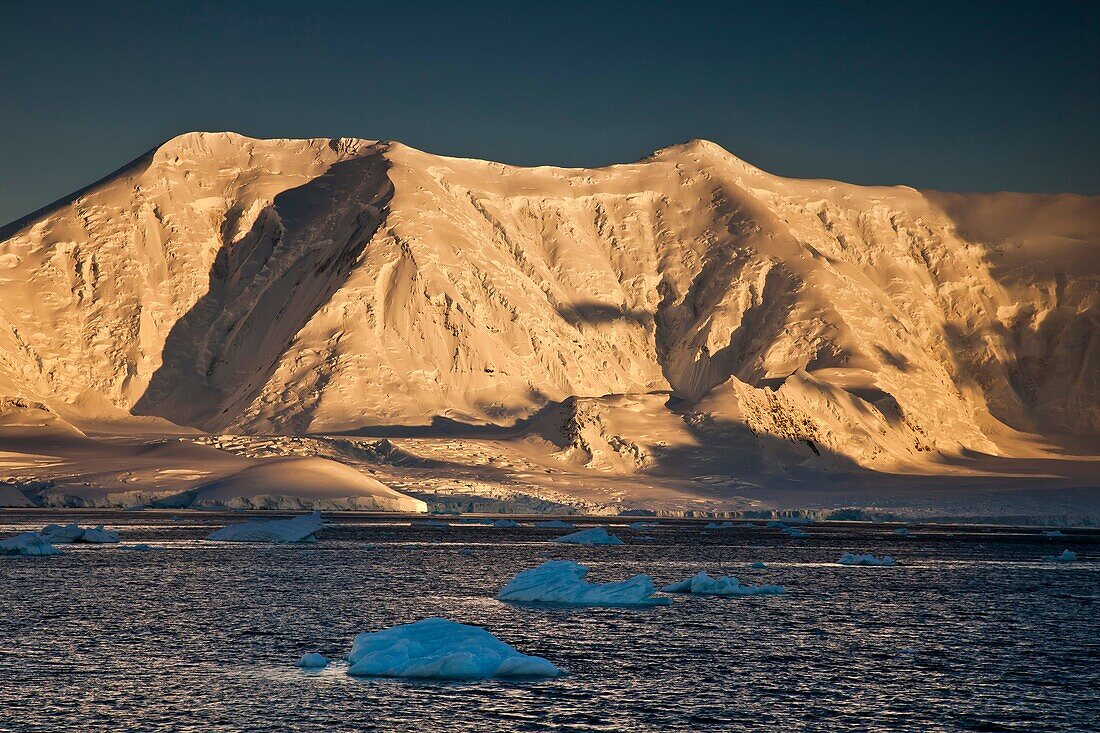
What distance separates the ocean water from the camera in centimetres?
4184

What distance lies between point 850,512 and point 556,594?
121014 millimetres

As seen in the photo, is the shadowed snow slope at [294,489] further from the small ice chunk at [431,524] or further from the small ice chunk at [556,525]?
the small ice chunk at [556,525]

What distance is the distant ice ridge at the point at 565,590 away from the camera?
7062cm

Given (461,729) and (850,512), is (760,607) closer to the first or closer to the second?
(461,729)

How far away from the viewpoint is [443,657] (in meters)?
46.5

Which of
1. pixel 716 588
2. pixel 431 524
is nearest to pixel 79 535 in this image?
pixel 716 588

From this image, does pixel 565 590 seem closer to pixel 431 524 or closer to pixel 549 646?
pixel 549 646

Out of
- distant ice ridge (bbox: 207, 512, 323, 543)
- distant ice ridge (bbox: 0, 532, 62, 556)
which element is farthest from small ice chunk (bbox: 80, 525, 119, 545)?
distant ice ridge (bbox: 0, 532, 62, 556)

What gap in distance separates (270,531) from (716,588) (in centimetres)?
5091

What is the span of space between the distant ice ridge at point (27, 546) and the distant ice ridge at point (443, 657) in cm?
5524

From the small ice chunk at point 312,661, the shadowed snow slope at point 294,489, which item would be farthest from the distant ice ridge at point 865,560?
the shadowed snow slope at point 294,489

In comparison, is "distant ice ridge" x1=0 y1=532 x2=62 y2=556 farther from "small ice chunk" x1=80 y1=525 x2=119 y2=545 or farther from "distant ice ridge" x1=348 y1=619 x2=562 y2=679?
"distant ice ridge" x1=348 y1=619 x2=562 y2=679

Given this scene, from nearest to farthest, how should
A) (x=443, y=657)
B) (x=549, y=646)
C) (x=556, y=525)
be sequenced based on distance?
(x=443, y=657), (x=549, y=646), (x=556, y=525)

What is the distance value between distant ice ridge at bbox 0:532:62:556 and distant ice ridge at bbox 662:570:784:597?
45483 millimetres
